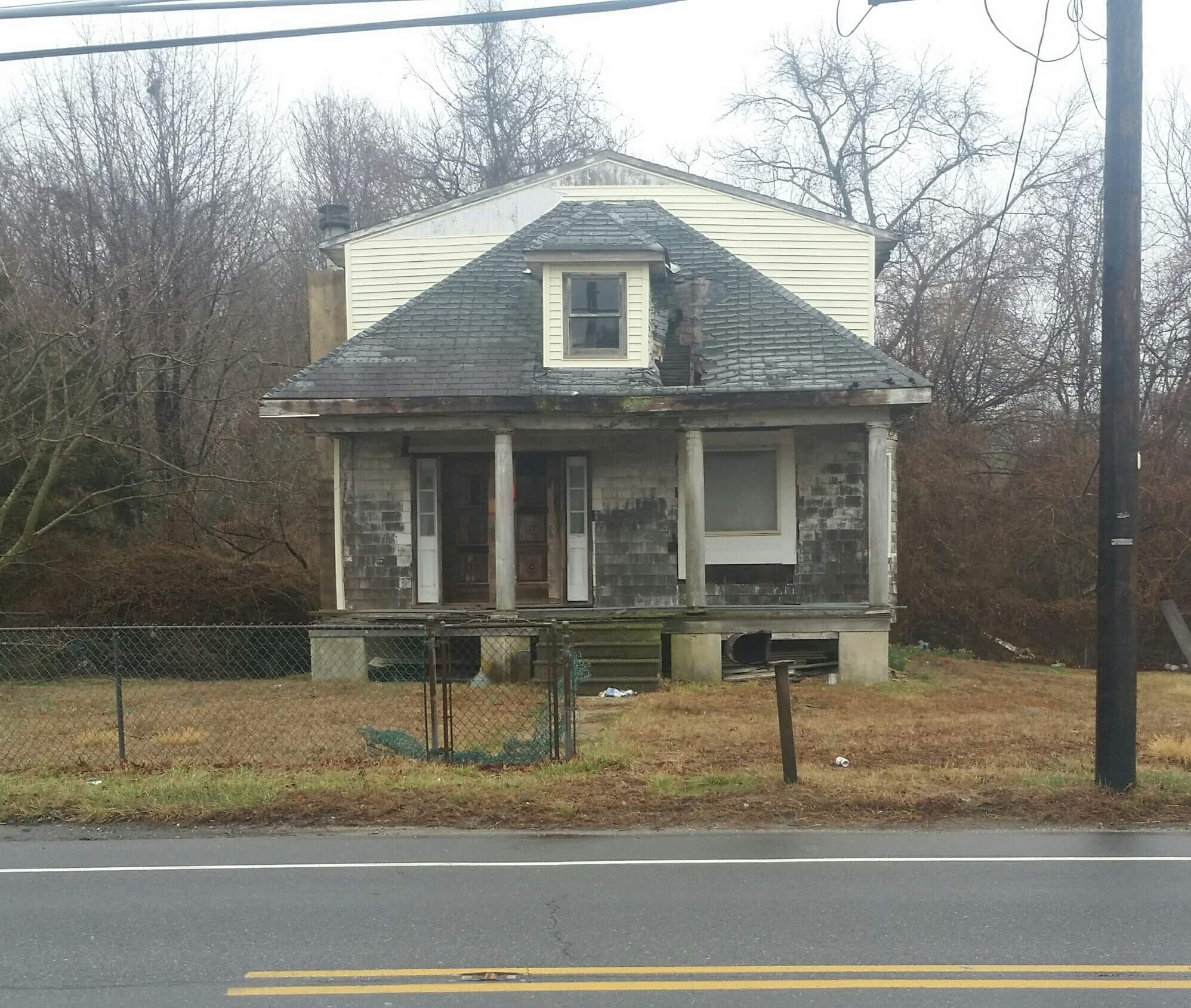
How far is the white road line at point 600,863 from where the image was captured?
706 centimetres

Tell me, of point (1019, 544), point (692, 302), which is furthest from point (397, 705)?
point (1019, 544)

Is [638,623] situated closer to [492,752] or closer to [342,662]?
[342,662]

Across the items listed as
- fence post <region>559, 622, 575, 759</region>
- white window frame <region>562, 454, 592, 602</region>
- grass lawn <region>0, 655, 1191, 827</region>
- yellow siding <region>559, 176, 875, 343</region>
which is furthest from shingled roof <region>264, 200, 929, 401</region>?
fence post <region>559, 622, 575, 759</region>

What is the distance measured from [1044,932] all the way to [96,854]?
5815 millimetres

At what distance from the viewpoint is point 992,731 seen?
39.7ft

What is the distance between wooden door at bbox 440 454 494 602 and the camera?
17.2 m

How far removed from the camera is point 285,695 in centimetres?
1493

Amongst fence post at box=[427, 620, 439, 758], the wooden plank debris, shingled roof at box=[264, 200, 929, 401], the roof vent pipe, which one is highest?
the roof vent pipe

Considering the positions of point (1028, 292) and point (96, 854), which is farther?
point (1028, 292)

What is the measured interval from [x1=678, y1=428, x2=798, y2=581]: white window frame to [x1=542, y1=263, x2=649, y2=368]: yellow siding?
5.33 feet

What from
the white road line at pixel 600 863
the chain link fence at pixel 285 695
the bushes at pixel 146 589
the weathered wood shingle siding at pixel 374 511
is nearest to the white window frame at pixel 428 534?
the weathered wood shingle siding at pixel 374 511

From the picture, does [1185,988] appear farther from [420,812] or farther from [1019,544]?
[1019,544]

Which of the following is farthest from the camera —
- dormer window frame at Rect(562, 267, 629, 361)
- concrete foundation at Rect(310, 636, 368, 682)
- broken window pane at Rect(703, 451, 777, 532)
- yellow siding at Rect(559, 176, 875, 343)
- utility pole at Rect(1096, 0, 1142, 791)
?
yellow siding at Rect(559, 176, 875, 343)

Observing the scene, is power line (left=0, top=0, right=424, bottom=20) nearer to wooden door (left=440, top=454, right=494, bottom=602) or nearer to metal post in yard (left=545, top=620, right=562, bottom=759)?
metal post in yard (left=545, top=620, right=562, bottom=759)
